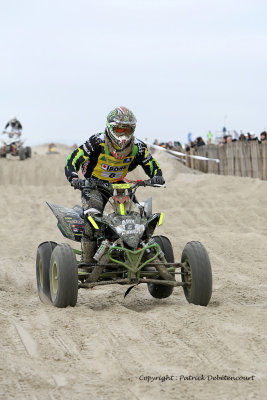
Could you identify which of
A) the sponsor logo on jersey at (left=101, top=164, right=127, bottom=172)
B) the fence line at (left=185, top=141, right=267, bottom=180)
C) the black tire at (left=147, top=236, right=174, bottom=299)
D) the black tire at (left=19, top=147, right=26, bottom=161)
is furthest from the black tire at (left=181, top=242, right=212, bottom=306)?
the black tire at (left=19, top=147, right=26, bottom=161)

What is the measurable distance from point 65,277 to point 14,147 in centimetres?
2374

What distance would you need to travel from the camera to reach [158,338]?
5.47 meters

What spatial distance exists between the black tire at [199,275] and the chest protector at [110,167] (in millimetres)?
1263

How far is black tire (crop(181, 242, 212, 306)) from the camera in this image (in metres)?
6.66

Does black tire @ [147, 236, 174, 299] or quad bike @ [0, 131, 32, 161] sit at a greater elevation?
quad bike @ [0, 131, 32, 161]

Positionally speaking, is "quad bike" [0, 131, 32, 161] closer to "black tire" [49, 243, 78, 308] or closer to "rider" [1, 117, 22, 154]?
"rider" [1, 117, 22, 154]

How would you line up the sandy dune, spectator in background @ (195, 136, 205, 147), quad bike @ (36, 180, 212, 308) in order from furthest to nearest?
spectator in background @ (195, 136, 205, 147), quad bike @ (36, 180, 212, 308), the sandy dune

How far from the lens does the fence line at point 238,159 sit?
2003 centimetres

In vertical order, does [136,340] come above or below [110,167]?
below

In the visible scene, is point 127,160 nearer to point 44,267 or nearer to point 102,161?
point 102,161

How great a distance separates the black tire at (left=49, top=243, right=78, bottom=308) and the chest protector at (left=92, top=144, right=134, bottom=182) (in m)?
1.09

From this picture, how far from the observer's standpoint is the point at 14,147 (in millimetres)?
29641

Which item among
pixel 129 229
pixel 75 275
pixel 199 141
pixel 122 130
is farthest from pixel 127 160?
pixel 199 141

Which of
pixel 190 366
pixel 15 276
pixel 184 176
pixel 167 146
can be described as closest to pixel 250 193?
pixel 184 176
